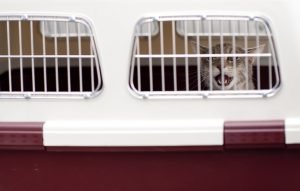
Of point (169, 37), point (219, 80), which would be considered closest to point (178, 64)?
point (169, 37)

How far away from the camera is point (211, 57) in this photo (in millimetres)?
1434

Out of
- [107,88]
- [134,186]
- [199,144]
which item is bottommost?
[134,186]

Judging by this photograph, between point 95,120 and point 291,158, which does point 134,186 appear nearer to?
point 95,120

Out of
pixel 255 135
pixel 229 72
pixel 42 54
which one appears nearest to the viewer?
pixel 255 135

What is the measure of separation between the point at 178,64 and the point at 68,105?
2.02 feet

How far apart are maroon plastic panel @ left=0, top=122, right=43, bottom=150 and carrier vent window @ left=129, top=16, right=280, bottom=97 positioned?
0.24 metres

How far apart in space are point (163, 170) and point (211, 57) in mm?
288

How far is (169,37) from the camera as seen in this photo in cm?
184

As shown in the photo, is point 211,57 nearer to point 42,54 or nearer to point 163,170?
point 163,170

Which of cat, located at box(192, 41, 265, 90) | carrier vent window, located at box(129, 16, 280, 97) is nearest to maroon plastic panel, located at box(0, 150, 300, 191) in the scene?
carrier vent window, located at box(129, 16, 280, 97)

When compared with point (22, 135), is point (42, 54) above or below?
above

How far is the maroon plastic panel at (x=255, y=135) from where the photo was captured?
135 cm

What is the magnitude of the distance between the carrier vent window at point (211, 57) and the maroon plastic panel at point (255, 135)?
73 millimetres

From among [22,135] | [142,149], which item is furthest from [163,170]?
[22,135]
